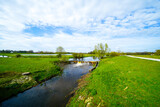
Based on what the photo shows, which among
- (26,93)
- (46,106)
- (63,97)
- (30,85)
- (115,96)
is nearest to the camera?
(115,96)

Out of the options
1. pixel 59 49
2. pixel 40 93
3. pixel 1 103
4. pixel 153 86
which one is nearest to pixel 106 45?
pixel 59 49

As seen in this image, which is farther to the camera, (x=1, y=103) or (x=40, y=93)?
(x=40, y=93)

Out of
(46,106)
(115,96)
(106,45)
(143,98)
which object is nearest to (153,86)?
(143,98)

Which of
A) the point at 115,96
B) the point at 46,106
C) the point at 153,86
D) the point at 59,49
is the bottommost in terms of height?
the point at 46,106

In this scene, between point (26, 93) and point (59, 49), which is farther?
point (59, 49)

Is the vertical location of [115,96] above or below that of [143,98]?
below

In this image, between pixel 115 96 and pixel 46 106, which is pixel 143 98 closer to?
pixel 115 96

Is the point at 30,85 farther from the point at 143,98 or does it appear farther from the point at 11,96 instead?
the point at 143,98

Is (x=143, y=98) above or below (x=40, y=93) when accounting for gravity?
above

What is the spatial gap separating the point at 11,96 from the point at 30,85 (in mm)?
2815

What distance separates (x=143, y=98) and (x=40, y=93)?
13.2 m

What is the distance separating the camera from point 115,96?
20.4ft

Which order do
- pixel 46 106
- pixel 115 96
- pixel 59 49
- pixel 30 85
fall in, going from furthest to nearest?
pixel 59 49
pixel 30 85
pixel 46 106
pixel 115 96

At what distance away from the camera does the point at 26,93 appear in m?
9.95
